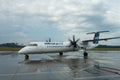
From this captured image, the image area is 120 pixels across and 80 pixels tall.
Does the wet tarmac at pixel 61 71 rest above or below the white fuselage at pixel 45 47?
below

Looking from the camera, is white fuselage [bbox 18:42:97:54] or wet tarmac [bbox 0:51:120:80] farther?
white fuselage [bbox 18:42:97:54]

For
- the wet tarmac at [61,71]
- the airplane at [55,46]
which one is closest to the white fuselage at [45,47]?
the airplane at [55,46]

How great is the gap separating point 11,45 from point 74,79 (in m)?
165

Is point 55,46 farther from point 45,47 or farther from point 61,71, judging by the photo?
point 61,71

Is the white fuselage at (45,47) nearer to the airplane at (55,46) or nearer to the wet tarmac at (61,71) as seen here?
the airplane at (55,46)

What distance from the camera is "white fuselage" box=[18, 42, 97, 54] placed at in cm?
3375

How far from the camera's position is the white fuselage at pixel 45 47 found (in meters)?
33.8

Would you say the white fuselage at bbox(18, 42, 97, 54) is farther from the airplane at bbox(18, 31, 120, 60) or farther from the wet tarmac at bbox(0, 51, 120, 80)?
the wet tarmac at bbox(0, 51, 120, 80)

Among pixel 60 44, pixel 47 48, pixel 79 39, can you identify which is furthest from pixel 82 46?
pixel 47 48

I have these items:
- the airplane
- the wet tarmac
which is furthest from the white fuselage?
the wet tarmac

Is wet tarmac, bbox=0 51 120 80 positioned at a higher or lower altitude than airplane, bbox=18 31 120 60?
lower

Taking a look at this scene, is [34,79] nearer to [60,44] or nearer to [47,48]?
[47,48]

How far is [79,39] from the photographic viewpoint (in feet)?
132

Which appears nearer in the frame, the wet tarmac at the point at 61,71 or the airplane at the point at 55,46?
the wet tarmac at the point at 61,71
